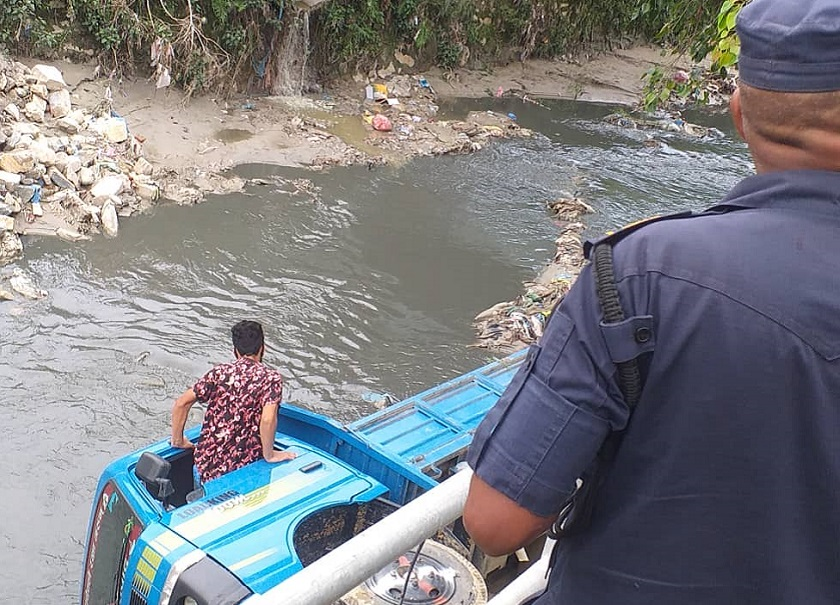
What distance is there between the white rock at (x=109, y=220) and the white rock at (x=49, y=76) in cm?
300

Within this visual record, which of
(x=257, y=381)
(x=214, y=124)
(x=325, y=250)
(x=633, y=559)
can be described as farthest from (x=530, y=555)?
(x=214, y=124)

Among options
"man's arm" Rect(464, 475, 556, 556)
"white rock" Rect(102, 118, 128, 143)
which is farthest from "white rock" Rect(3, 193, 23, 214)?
"man's arm" Rect(464, 475, 556, 556)

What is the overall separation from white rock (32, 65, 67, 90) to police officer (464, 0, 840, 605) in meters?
12.5

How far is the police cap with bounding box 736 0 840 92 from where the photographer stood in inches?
42.3

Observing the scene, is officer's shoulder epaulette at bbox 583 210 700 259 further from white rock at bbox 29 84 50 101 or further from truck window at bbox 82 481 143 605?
white rock at bbox 29 84 50 101

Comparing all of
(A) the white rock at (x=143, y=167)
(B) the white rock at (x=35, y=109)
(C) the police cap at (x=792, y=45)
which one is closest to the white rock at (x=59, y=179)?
(A) the white rock at (x=143, y=167)

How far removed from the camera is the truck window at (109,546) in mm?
3695

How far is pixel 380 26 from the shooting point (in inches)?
700

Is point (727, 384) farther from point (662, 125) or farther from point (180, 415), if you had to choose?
point (662, 125)

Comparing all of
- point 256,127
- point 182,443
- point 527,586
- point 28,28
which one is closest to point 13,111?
point 28,28

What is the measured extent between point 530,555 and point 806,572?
13.9 ft

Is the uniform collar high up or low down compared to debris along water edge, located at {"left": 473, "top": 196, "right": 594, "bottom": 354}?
up

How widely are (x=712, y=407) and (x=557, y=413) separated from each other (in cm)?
21

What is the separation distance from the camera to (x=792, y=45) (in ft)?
3.59
